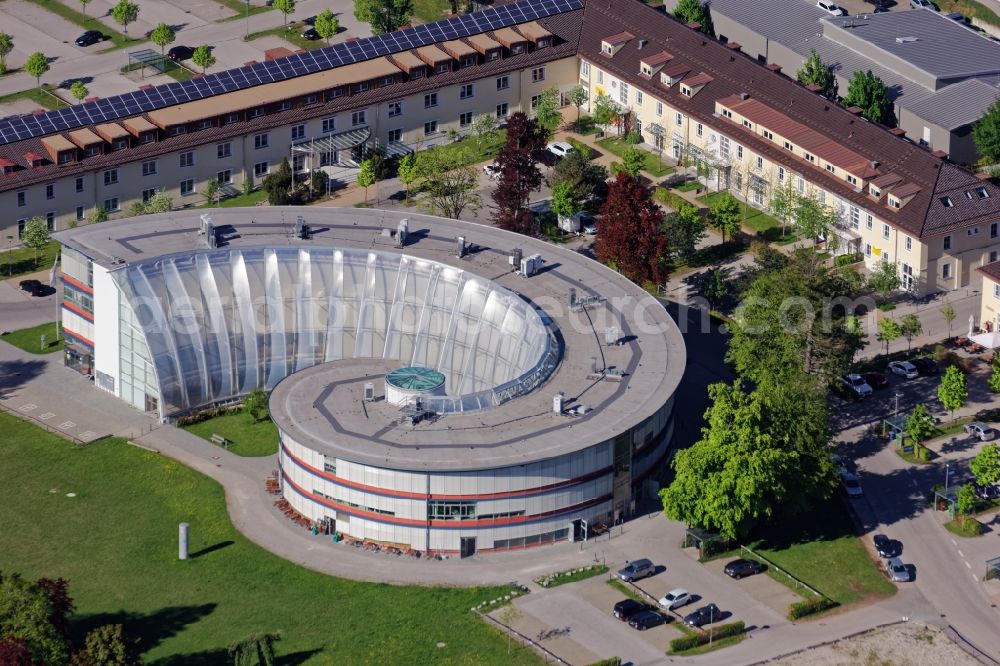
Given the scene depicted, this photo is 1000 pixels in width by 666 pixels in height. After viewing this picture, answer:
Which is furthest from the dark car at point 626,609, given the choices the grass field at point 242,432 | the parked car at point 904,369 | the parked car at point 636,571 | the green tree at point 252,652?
the parked car at point 904,369

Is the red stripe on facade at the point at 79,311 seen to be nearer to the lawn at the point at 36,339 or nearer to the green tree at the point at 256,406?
the lawn at the point at 36,339

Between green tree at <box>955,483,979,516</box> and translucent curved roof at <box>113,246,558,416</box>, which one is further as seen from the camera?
translucent curved roof at <box>113,246,558,416</box>

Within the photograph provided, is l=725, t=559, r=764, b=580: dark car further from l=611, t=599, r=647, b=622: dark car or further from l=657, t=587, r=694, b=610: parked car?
l=611, t=599, r=647, b=622: dark car

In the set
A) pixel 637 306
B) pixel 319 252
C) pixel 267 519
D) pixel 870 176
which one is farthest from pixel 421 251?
pixel 870 176

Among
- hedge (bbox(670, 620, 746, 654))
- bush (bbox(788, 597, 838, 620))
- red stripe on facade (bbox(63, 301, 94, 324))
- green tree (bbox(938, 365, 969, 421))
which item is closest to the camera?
hedge (bbox(670, 620, 746, 654))

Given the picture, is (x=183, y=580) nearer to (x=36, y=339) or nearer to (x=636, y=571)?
(x=636, y=571)

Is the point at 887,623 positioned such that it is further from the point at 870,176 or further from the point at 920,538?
the point at 870,176

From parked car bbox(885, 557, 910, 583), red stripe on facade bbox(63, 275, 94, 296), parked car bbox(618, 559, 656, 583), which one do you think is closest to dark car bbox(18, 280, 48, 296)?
red stripe on facade bbox(63, 275, 94, 296)
